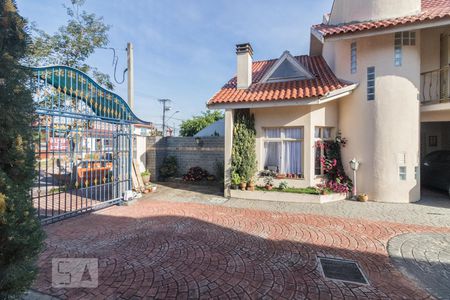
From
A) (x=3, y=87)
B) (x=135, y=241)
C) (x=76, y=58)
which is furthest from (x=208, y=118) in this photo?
(x=3, y=87)

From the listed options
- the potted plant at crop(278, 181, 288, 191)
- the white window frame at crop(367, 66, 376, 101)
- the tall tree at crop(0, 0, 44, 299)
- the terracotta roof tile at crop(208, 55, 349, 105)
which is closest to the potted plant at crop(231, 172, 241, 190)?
the potted plant at crop(278, 181, 288, 191)

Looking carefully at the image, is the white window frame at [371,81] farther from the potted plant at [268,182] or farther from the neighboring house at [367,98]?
the potted plant at [268,182]

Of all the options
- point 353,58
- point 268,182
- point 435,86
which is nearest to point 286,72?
point 353,58

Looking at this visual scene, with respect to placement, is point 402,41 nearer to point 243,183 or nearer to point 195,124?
point 243,183

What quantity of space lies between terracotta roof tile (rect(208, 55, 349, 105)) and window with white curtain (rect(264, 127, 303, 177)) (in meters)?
1.43

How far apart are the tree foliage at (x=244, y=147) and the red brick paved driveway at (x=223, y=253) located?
2.39 metres

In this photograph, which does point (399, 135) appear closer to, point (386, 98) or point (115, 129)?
point (386, 98)

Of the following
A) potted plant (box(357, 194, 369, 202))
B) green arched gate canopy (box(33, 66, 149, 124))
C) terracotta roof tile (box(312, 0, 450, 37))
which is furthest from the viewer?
potted plant (box(357, 194, 369, 202))

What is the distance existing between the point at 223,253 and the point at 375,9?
34.8 ft

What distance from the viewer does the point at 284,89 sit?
943 cm

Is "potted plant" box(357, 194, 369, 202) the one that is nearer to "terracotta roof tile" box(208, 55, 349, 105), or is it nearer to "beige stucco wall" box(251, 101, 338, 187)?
"beige stucco wall" box(251, 101, 338, 187)

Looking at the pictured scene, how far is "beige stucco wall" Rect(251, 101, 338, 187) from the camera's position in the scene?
8.84 metres

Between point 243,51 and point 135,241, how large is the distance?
8.78 meters

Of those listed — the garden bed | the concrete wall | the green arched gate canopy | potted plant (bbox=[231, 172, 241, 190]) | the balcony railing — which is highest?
the balcony railing
